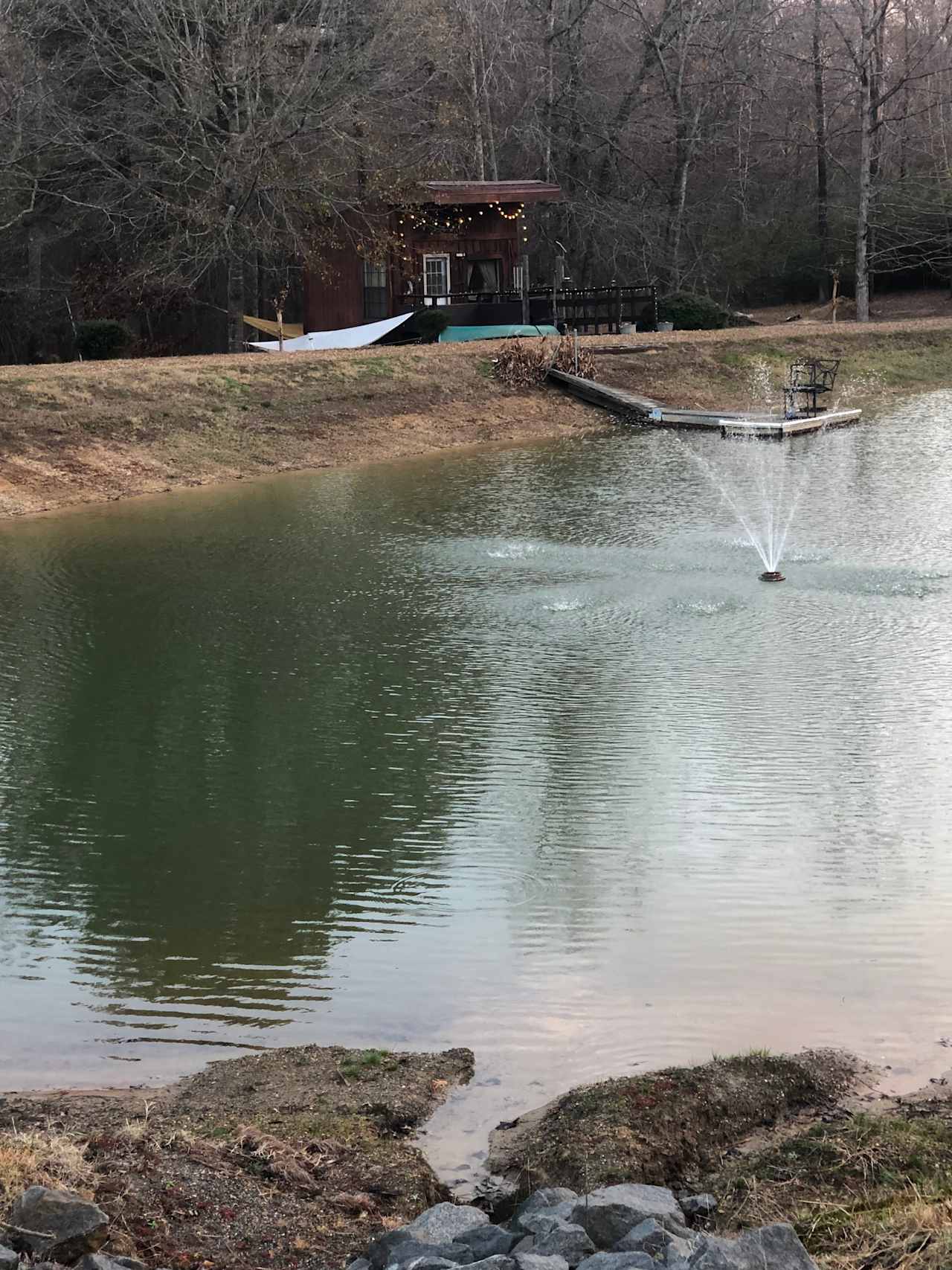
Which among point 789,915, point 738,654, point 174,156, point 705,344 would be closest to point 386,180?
point 174,156

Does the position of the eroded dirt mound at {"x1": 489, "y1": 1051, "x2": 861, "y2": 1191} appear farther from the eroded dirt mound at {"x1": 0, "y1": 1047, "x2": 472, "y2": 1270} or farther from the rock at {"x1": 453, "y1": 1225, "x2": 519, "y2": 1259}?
the rock at {"x1": 453, "y1": 1225, "x2": 519, "y2": 1259}

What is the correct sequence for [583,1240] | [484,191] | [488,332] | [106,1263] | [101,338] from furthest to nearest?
1. [484,191]
2. [488,332]
3. [101,338]
4. [583,1240]
5. [106,1263]

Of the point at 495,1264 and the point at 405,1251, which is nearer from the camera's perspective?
the point at 495,1264

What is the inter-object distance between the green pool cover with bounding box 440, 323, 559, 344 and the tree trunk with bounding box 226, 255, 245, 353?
17.3ft

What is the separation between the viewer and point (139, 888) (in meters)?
9.80

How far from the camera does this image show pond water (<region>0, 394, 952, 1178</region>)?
782 cm

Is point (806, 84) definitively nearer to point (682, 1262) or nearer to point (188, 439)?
point (188, 439)

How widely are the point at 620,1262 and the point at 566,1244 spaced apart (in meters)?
0.28

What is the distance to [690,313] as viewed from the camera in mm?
42312

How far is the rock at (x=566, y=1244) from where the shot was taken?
194 inches

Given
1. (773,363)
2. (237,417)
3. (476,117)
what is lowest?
(237,417)

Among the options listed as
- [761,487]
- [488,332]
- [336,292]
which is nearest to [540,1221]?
[761,487]

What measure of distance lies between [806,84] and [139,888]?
5309 cm

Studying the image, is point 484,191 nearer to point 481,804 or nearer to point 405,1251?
point 481,804
